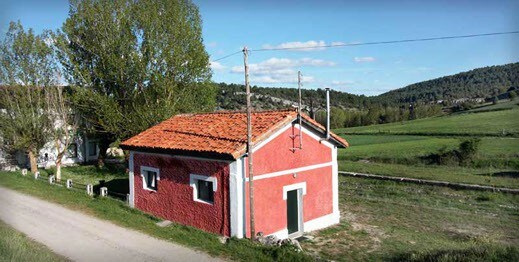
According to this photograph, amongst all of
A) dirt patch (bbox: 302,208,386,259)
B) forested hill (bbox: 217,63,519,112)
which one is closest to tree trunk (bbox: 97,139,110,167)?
dirt patch (bbox: 302,208,386,259)

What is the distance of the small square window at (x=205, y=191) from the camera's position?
14.6 meters

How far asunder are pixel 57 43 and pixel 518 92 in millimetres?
79820

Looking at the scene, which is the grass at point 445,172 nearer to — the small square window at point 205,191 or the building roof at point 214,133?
the building roof at point 214,133

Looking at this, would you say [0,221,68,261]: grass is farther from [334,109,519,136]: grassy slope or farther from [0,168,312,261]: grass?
[334,109,519,136]: grassy slope

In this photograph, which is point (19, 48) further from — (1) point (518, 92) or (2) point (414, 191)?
(1) point (518, 92)

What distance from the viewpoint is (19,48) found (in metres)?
27.7

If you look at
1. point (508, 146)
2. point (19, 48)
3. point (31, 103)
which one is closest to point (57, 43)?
point (19, 48)

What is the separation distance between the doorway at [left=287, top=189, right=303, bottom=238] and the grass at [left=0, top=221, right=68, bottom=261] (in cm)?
747

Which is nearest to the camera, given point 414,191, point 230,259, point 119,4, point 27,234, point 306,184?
point 230,259

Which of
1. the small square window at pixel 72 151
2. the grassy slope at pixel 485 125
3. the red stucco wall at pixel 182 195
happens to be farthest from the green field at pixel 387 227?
the grassy slope at pixel 485 125

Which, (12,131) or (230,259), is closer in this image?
(230,259)

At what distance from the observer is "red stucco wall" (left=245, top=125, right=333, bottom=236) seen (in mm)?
13805

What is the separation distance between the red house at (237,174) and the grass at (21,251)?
4904 millimetres

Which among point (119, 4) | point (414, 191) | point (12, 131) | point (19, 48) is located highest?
point (119, 4)
